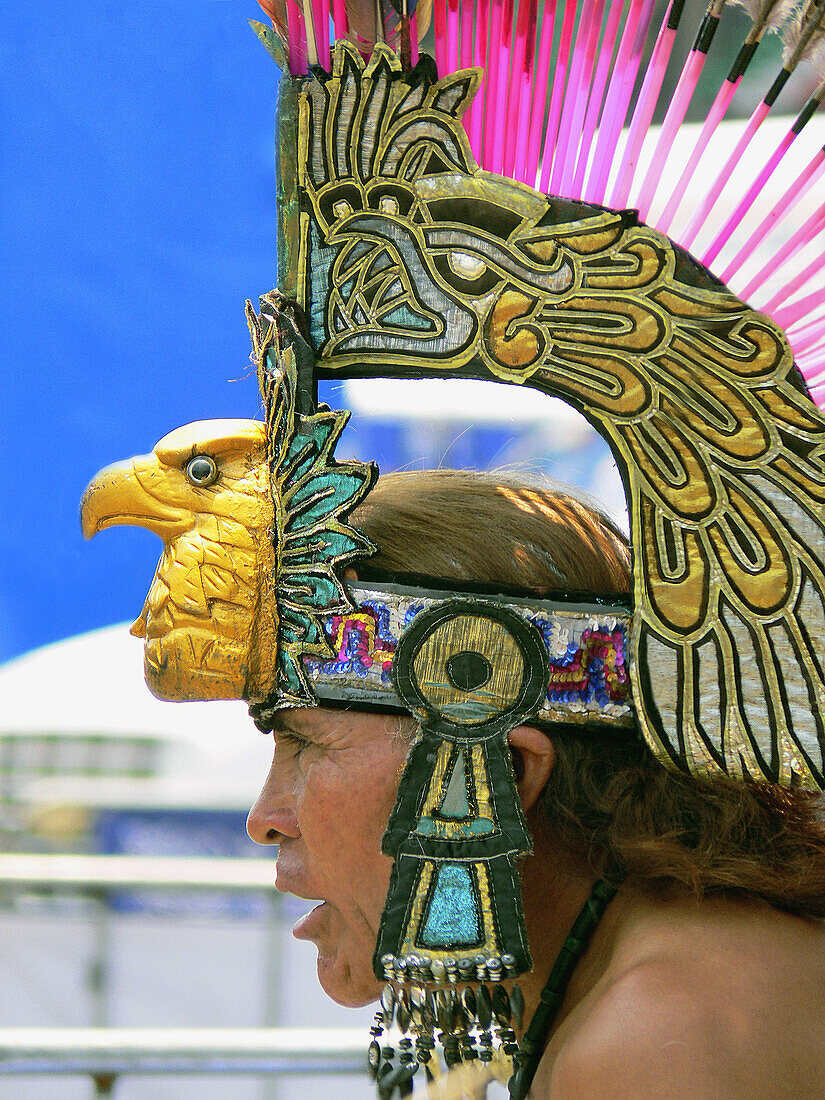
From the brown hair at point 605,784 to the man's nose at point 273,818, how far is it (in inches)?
15.2

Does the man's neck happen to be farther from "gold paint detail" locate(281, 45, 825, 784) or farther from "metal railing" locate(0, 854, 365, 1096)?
"metal railing" locate(0, 854, 365, 1096)

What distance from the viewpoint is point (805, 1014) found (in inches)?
54.1

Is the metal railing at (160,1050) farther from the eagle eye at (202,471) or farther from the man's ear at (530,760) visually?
the eagle eye at (202,471)

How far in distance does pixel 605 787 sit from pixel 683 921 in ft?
0.71

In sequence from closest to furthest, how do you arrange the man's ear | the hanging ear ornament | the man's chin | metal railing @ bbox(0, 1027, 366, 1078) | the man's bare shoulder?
the man's bare shoulder, the hanging ear ornament, the man's ear, the man's chin, metal railing @ bbox(0, 1027, 366, 1078)

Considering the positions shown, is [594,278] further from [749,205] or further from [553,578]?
[553,578]

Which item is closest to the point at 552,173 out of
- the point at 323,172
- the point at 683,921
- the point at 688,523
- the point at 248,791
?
the point at 323,172

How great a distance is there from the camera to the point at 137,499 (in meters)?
1.65

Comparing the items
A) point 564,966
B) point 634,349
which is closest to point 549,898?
point 564,966

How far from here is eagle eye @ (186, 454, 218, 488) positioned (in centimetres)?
A: 164

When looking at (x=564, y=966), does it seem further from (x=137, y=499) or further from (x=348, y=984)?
(x=137, y=499)

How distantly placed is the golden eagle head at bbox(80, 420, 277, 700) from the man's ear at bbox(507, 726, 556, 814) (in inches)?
14.5

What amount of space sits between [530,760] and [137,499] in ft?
2.26

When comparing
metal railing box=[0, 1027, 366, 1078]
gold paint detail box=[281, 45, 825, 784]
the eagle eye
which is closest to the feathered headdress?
gold paint detail box=[281, 45, 825, 784]
